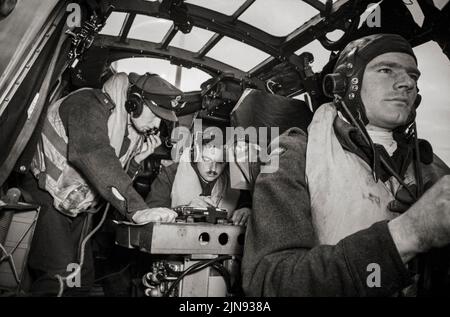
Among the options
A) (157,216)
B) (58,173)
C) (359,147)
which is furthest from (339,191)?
(58,173)

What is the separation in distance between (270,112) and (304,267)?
1.12 meters

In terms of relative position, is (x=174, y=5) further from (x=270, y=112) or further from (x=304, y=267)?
(x=304, y=267)

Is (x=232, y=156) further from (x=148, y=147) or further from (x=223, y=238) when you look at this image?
(x=148, y=147)

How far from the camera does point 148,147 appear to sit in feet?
10.5

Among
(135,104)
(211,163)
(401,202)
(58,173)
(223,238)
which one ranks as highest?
(135,104)

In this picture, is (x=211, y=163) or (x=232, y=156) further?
(x=211, y=163)

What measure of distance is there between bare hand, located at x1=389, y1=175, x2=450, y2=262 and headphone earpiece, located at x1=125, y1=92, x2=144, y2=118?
90.4 inches

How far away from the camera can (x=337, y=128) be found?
130cm

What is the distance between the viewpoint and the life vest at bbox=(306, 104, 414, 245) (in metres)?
1.15

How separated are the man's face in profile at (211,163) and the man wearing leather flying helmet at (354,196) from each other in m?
1.70

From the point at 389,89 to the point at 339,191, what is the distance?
655 mm

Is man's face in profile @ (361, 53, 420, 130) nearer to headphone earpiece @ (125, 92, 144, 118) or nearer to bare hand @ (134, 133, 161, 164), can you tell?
headphone earpiece @ (125, 92, 144, 118)

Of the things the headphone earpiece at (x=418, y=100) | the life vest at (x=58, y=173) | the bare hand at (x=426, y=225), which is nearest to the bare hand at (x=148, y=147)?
the life vest at (x=58, y=173)

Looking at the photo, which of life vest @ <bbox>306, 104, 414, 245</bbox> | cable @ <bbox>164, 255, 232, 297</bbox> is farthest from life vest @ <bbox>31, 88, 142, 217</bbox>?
life vest @ <bbox>306, 104, 414, 245</bbox>
